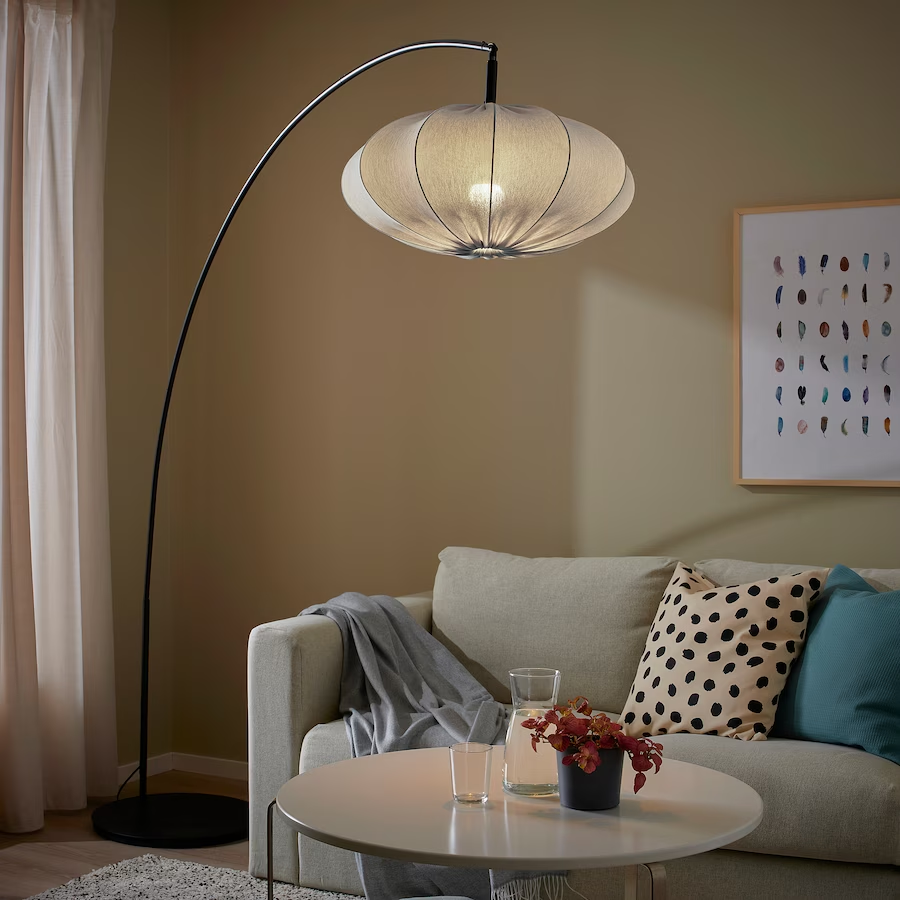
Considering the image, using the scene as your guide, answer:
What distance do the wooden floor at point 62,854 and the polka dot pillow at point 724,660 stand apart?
125cm

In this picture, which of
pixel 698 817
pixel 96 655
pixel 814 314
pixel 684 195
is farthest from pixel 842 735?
pixel 96 655

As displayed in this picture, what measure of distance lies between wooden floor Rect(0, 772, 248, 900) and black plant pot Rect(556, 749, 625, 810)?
1.54 meters

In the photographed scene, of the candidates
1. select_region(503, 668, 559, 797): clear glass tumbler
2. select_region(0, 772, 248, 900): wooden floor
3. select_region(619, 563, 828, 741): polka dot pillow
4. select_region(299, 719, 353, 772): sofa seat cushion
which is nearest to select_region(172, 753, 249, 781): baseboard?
select_region(0, 772, 248, 900): wooden floor

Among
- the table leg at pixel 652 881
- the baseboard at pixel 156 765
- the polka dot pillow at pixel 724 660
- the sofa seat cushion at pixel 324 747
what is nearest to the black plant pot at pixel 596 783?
the table leg at pixel 652 881

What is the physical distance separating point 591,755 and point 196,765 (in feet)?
8.86

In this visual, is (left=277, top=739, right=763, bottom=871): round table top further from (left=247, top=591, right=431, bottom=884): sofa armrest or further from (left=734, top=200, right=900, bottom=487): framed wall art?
(left=734, top=200, right=900, bottom=487): framed wall art

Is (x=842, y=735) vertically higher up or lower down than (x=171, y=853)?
higher up

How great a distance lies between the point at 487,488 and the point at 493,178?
68.6 inches

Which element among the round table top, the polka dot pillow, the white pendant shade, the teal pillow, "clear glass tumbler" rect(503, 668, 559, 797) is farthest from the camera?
the polka dot pillow

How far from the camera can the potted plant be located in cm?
179

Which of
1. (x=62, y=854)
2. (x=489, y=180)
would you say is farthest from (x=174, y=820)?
(x=489, y=180)

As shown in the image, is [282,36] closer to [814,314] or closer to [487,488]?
[487,488]

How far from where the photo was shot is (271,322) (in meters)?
4.00

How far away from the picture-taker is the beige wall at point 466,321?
3.35 meters
